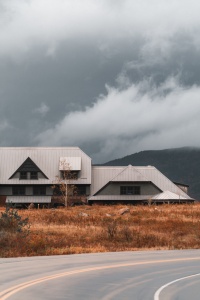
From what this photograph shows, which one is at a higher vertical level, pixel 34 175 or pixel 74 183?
pixel 34 175

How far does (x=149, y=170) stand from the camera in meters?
81.4

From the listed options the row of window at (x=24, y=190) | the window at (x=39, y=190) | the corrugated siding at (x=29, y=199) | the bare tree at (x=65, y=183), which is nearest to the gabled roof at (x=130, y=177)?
the bare tree at (x=65, y=183)

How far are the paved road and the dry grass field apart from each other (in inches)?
198

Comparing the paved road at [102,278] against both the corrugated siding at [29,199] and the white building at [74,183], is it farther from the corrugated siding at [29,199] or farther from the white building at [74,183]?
the corrugated siding at [29,199]

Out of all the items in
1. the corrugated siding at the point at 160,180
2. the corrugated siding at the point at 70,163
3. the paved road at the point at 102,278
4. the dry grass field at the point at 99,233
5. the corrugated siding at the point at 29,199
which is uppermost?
the corrugated siding at the point at 70,163

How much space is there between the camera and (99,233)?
36.9 m

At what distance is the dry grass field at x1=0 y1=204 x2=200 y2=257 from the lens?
29.8 m

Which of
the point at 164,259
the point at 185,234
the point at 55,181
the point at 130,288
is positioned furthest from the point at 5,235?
the point at 55,181

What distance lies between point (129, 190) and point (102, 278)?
61437mm

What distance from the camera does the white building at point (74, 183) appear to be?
76875 millimetres

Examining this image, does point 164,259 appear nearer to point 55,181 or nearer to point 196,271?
point 196,271

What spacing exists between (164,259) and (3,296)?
1258 cm

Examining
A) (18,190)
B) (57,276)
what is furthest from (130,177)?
(57,276)

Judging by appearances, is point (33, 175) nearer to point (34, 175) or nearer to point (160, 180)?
point (34, 175)
